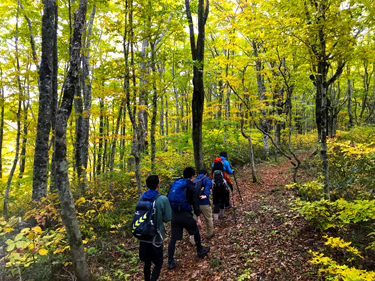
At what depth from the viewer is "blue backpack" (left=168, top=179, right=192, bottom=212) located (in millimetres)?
4422

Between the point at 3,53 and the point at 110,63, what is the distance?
6.75 m

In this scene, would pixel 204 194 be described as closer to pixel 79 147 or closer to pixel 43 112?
pixel 43 112

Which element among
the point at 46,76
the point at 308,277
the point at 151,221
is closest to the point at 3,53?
the point at 46,76

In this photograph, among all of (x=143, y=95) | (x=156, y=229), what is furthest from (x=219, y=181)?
(x=143, y=95)

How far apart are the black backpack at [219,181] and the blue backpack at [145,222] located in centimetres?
291

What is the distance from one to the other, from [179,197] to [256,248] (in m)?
2.23

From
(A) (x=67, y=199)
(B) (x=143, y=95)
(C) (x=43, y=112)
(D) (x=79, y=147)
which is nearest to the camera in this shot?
(A) (x=67, y=199)

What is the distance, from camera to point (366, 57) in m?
4.66

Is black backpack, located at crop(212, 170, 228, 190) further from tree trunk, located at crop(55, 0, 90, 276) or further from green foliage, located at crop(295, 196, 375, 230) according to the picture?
tree trunk, located at crop(55, 0, 90, 276)

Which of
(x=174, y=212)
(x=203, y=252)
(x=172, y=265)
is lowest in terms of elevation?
(x=172, y=265)

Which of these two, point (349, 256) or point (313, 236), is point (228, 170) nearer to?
point (313, 236)

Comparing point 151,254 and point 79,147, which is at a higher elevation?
point 79,147

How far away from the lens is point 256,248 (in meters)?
4.52

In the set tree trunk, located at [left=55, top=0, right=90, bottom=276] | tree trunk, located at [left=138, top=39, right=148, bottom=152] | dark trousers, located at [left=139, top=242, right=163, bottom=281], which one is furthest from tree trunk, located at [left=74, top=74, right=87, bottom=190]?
dark trousers, located at [left=139, top=242, right=163, bottom=281]
